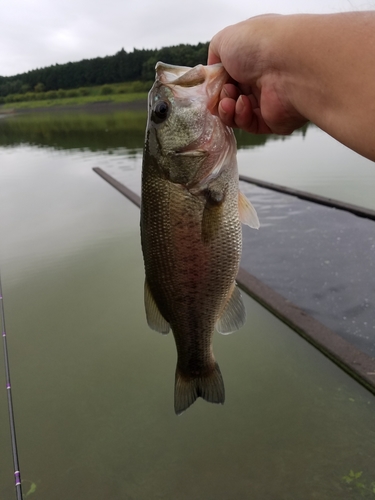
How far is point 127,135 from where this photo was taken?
18.4 metres

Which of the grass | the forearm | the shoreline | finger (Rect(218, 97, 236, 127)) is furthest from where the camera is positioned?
the grass

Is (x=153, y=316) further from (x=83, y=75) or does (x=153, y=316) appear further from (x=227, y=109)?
(x=83, y=75)

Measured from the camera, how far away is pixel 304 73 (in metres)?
1.15

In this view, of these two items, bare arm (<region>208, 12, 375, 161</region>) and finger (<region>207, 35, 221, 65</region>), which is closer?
bare arm (<region>208, 12, 375, 161</region>)

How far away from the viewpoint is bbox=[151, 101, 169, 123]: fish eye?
146 cm

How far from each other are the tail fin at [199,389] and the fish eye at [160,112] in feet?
3.57

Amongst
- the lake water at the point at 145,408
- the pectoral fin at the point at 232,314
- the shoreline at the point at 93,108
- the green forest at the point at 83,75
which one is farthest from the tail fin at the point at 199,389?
the green forest at the point at 83,75

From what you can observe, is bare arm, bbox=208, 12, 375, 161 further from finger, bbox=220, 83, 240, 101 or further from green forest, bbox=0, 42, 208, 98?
green forest, bbox=0, 42, 208, 98

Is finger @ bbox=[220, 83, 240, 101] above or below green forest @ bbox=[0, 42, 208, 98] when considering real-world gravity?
below

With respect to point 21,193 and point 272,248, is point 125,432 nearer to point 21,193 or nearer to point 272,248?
point 272,248

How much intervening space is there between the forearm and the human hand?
0.14 ft

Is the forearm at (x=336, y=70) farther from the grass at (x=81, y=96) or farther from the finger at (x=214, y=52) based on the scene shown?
the grass at (x=81, y=96)

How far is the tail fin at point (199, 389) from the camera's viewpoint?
1699 millimetres

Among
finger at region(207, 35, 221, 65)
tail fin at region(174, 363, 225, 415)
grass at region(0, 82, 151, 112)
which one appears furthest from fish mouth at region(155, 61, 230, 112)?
grass at region(0, 82, 151, 112)
